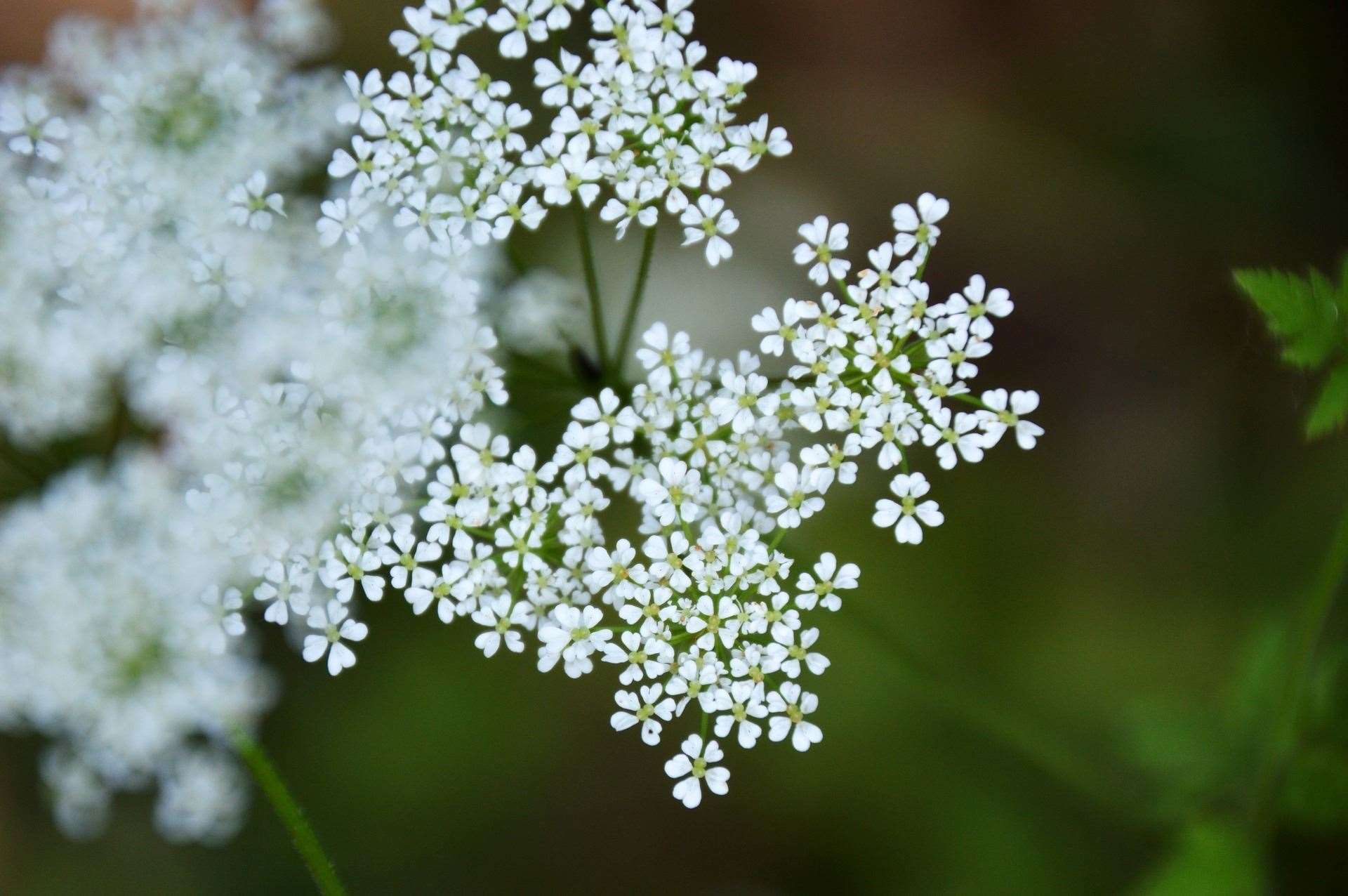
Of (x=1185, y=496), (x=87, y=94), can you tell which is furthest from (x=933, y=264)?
(x=87, y=94)

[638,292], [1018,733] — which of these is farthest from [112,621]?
[1018,733]

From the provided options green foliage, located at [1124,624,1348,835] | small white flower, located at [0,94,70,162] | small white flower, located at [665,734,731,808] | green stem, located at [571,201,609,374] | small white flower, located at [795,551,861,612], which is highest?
small white flower, located at [0,94,70,162]

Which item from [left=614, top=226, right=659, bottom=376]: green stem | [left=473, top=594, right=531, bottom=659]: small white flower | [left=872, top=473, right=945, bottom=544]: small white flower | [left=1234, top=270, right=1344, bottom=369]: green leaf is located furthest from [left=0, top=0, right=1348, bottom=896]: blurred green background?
[left=1234, top=270, right=1344, bottom=369]: green leaf

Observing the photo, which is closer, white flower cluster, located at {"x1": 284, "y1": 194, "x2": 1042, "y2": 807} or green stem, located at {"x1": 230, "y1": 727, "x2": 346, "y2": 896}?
white flower cluster, located at {"x1": 284, "y1": 194, "x2": 1042, "y2": 807}

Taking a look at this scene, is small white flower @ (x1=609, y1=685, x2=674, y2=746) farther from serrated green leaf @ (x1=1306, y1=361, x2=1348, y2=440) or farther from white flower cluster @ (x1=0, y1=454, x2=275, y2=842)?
serrated green leaf @ (x1=1306, y1=361, x2=1348, y2=440)

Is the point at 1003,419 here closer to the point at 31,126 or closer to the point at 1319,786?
the point at 1319,786

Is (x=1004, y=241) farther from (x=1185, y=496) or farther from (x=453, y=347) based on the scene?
(x=453, y=347)

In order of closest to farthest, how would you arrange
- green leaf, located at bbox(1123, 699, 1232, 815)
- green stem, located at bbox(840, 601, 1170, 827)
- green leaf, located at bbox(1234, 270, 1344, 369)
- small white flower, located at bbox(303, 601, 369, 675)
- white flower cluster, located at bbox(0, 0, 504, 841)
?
green leaf, located at bbox(1234, 270, 1344, 369) → small white flower, located at bbox(303, 601, 369, 675) → white flower cluster, located at bbox(0, 0, 504, 841) → green stem, located at bbox(840, 601, 1170, 827) → green leaf, located at bbox(1123, 699, 1232, 815)
